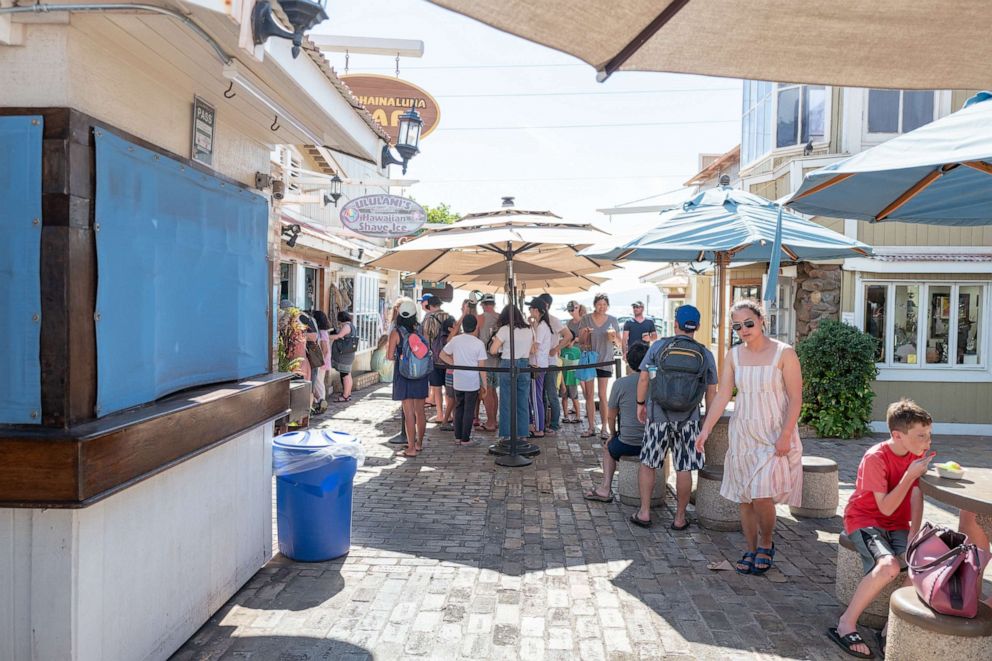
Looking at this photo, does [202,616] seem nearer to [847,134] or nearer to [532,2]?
[532,2]

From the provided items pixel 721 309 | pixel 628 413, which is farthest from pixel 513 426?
pixel 721 309

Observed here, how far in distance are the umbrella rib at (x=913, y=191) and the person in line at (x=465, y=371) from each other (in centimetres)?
496

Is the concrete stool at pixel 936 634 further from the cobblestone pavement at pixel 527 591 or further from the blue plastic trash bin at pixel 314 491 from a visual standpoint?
the blue plastic trash bin at pixel 314 491

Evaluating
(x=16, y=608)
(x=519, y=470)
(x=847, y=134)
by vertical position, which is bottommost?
(x=519, y=470)

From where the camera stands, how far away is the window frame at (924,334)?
10914mm

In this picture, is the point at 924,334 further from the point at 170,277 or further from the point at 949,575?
the point at 170,277

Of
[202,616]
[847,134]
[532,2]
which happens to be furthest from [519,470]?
[847,134]

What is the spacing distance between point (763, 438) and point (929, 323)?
799 cm

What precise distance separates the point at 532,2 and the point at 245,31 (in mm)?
1457

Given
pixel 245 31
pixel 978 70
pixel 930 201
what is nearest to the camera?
pixel 978 70

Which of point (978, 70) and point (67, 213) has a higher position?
point (978, 70)

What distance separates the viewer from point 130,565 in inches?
131


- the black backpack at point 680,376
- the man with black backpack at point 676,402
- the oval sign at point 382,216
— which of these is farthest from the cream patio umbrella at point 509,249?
the black backpack at point 680,376

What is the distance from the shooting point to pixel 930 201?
191 inches
